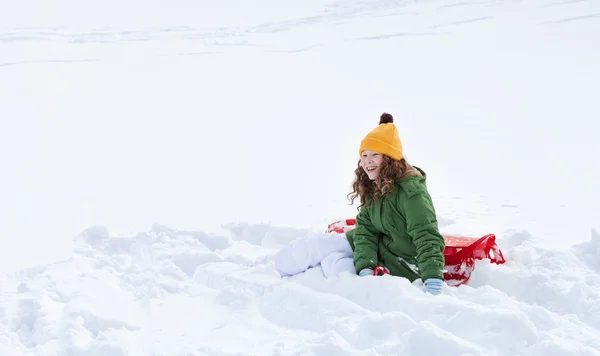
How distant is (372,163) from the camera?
346 centimetres

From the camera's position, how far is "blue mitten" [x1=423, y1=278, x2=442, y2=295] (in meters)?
3.14

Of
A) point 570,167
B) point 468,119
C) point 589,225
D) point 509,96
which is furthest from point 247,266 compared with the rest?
point 509,96

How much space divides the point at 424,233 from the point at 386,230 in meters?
0.29

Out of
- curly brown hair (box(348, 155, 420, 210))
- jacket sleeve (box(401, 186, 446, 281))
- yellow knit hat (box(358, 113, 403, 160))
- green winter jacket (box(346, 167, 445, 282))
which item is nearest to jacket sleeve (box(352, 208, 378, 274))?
green winter jacket (box(346, 167, 445, 282))

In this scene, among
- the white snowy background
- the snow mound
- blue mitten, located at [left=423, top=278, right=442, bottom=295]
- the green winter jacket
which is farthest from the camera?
the green winter jacket

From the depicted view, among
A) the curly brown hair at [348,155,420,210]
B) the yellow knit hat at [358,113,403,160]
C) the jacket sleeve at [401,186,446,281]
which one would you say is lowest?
the jacket sleeve at [401,186,446,281]

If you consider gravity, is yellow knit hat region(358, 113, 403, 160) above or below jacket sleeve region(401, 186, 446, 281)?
above

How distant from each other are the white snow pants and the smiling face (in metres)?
0.46

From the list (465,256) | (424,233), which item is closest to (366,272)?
(424,233)

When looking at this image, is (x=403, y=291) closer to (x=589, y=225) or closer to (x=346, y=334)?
A: (x=346, y=334)

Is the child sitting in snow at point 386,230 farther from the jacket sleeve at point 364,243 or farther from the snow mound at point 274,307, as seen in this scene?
the snow mound at point 274,307

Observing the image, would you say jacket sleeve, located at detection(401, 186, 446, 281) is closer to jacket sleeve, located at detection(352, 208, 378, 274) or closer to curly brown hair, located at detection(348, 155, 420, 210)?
curly brown hair, located at detection(348, 155, 420, 210)

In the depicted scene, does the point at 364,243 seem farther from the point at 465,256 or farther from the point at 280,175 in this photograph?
the point at 280,175

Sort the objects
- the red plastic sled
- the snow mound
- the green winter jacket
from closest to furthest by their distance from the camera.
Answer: the snow mound < the green winter jacket < the red plastic sled
